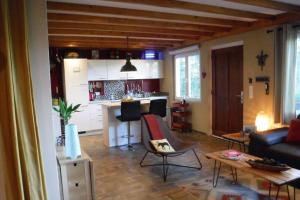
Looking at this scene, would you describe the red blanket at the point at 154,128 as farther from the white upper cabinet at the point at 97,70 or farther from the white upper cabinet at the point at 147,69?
the white upper cabinet at the point at 147,69

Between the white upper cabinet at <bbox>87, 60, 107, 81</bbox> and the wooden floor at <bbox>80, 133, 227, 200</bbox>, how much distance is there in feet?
7.35

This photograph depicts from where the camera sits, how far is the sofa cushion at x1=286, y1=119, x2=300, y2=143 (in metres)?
3.55

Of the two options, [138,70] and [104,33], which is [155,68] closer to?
[138,70]

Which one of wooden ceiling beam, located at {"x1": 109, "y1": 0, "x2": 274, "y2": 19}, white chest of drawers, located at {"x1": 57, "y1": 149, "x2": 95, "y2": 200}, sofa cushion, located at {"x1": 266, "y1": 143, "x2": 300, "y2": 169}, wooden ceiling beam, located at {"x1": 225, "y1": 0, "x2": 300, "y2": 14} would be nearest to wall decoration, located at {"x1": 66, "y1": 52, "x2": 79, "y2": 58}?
wooden ceiling beam, located at {"x1": 109, "y1": 0, "x2": 274, "y2": 19}

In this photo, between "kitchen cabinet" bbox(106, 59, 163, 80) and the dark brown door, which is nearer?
the dark brown door

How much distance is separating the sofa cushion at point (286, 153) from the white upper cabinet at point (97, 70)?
4671mm

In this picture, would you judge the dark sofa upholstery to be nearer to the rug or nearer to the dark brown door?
the rug

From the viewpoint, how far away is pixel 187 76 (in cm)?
670

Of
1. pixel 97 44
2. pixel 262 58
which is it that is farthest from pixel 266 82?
pixel 97 44

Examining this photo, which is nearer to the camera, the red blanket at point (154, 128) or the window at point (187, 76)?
the red blanket at point (154, 128)

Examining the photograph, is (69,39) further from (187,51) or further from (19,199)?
(19,199)

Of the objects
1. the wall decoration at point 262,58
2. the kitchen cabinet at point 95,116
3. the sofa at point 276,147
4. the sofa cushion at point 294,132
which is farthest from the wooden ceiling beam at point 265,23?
the kitchen cabinet at point 95,116

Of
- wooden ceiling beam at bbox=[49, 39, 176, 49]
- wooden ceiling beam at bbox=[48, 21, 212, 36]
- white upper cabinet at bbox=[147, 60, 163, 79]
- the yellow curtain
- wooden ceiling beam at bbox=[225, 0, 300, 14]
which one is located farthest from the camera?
white upper cabinet at bbox=[147, 60, 163, 79]

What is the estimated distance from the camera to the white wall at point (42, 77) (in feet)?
6.86
